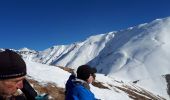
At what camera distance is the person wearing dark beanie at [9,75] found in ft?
14.6

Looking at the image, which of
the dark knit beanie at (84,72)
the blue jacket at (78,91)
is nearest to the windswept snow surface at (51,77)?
→ the dark knit beanie at (84,72)

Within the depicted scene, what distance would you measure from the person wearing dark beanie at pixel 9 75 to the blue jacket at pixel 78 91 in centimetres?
337

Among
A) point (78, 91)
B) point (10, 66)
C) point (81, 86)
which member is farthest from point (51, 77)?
point (10, 66)

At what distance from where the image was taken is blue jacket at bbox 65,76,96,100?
7.85 meters

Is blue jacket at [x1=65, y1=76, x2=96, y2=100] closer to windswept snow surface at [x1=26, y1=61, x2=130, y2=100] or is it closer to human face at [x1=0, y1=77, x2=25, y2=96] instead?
human face at [x1=0, y1=77, x2=25, y2=96]

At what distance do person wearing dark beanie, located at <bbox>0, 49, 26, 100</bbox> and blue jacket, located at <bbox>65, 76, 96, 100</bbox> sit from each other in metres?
3.37

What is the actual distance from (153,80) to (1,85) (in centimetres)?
13735

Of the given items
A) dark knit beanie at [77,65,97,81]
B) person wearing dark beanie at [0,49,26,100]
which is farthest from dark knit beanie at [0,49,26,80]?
dark knit beanie at [77,65,97,81]

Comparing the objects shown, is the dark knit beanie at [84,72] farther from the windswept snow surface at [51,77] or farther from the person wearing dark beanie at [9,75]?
the windswept snow surface at [51,77]

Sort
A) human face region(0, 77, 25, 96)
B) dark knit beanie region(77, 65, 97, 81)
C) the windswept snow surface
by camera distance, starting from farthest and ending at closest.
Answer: the windswept snow surface → dark knit beanie region(77, 65, 97, 81) → human face region(0, 77, 25, 96)

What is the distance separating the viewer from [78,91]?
314 inches

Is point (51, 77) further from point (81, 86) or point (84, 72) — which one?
point (81, 86)

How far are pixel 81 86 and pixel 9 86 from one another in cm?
373

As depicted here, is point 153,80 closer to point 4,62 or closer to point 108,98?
point 108,98
